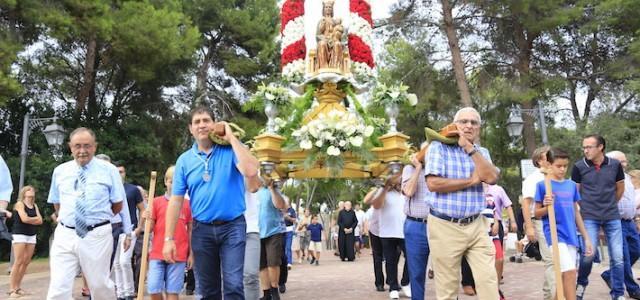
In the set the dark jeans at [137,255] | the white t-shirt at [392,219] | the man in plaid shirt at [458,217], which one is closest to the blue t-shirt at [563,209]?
the man in plaid shirt at [458,217]

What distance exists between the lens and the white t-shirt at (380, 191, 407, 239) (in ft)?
26.3

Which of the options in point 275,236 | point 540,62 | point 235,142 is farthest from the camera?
point 540,62

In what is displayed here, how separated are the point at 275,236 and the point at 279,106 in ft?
10.6

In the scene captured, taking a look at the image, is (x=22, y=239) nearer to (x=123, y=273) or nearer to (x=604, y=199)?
(x=123, y=273)

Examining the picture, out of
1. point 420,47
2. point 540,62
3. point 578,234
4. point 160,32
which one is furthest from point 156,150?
point 578,234

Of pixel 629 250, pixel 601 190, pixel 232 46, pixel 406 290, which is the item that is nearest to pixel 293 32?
pixel 406 290

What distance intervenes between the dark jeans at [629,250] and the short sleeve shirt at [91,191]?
5834mm

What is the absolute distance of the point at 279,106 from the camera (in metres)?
10.1

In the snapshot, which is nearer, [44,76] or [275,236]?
[275,236]

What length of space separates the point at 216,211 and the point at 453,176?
1835mm

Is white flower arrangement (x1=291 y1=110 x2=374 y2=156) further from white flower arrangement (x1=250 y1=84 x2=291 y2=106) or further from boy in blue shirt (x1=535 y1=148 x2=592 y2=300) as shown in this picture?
boy in blue shirt (x1=535 y1=148 x2=592 y2=300)

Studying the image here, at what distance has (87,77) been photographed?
70.0ft

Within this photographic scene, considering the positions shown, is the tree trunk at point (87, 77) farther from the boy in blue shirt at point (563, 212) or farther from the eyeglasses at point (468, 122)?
the eyeglasses at point (468, 122)

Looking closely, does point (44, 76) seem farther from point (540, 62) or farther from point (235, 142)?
point (235, 142)
